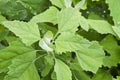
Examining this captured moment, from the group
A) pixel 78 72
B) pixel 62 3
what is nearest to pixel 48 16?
pixel 62 3

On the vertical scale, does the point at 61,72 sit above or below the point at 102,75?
→ above

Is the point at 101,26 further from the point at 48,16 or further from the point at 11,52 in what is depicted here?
the point at 11,52

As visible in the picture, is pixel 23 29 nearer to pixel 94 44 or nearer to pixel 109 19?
pixel 94 44

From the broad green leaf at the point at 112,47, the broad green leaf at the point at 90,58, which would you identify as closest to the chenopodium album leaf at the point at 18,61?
the broad green leaf at the point at 90,58

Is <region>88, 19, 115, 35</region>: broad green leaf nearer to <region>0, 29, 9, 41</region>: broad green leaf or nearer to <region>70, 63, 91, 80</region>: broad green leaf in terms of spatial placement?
<region>70, 63, 91, 80</region>: broad green leaf

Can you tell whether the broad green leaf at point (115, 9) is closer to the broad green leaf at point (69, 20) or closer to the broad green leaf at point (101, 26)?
the broad green leaf at point (101, 26)

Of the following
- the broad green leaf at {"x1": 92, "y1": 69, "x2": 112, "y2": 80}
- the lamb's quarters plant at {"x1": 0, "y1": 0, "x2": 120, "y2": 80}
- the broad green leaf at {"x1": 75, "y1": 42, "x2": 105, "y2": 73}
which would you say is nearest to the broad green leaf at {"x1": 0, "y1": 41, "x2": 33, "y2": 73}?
the lamb's quarters plant at {"x1": 0, "y1": 0, "x2": 120, "y2": 80}

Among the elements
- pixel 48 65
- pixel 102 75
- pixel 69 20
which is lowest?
pixel 102 75
